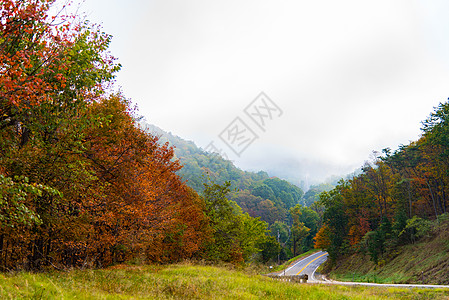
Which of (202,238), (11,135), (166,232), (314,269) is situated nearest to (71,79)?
(11,135)

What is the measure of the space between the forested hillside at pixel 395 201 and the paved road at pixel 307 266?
19.9 feet

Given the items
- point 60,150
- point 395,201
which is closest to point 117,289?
point 60,150

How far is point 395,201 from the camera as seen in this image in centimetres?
5103

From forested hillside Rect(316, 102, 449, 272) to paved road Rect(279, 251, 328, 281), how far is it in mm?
6051

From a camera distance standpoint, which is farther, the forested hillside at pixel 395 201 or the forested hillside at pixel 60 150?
the forested hillside at pixel 395 201

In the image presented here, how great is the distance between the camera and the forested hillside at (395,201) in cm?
3944

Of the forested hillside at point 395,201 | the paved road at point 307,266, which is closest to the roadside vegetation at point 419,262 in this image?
the forested hillside at point 395,201

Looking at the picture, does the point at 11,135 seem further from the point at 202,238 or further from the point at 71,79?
the point at 202,238

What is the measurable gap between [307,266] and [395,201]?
1093 inches

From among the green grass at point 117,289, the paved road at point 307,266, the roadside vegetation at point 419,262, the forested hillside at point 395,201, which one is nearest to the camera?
the green grass at point 117,289

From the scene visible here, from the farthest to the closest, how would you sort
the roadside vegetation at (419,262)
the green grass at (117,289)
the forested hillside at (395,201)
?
the forested hillside at (395,201), the roadside vegetation at (419,262), the green grass at (117,289)

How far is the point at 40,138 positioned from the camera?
354 inches

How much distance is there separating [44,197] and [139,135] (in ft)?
24.1

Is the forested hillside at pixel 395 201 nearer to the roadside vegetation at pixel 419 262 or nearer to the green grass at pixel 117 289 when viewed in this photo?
the roadside vegetation at pixel 419 262
